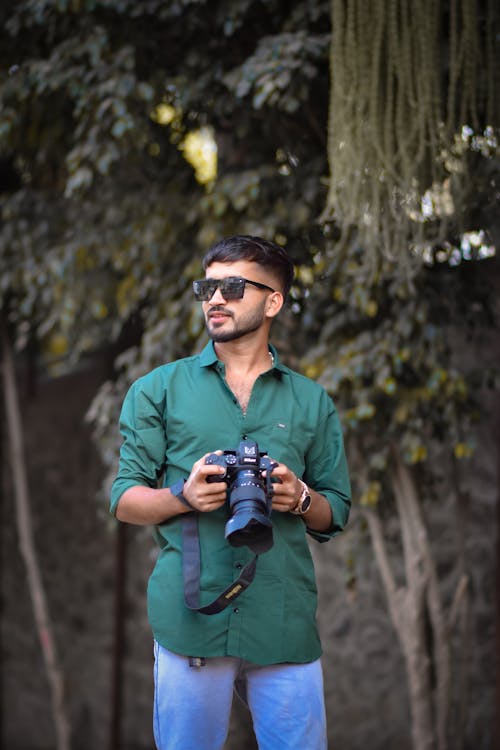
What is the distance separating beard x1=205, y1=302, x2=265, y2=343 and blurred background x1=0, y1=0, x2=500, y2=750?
1026 millimetres

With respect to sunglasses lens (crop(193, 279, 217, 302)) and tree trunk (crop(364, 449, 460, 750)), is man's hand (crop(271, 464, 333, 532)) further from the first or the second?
tree trunk (crop(364, 449, 460, 750))

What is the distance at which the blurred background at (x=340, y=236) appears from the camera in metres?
3.11

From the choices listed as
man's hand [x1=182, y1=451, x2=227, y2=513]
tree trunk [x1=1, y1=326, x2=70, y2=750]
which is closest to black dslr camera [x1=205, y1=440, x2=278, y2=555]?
man's hand [x1=182, y1=451, x2=227, y2=513]

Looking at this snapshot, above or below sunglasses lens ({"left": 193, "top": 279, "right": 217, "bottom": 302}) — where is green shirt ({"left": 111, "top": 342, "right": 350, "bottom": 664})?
below

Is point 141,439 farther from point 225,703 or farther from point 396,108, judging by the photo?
point 396,108

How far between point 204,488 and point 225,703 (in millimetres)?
498

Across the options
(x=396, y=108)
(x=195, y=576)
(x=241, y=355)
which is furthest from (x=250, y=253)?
(x=396, y=108)

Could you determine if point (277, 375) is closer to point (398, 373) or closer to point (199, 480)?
point (199, 480)

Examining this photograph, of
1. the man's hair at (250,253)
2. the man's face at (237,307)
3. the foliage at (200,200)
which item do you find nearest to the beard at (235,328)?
the man's face at (237,307)

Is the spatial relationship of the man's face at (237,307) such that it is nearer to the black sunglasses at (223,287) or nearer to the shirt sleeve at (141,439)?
the black sunglasses at (223,287)

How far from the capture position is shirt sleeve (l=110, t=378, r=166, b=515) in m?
2.04

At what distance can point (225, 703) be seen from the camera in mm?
2021

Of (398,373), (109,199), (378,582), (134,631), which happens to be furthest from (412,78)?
(134,631)

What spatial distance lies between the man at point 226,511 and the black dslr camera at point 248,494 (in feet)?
0.07
